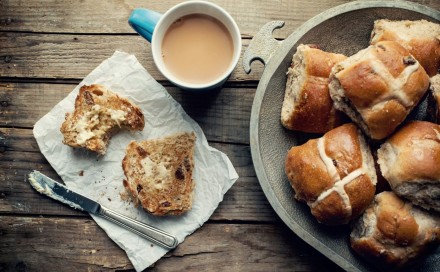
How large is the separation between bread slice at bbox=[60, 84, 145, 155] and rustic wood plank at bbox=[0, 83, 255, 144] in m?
0.15

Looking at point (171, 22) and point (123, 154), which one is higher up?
point (171, 22)

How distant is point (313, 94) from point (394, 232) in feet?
1.65

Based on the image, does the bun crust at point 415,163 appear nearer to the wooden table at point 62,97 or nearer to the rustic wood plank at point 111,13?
the wooden table at point 62,97

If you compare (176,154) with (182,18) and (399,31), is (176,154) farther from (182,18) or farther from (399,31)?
(399,31)

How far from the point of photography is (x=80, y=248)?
5.77 ft

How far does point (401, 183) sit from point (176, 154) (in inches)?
31.1

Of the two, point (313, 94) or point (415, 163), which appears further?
point (313, 94)

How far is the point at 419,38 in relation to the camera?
4.84ft

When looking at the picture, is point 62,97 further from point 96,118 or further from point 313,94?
point 313,94

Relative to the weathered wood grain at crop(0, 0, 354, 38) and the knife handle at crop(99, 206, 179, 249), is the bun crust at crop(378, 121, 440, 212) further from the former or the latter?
the knife handle at crop(99, 206, 179, 249)

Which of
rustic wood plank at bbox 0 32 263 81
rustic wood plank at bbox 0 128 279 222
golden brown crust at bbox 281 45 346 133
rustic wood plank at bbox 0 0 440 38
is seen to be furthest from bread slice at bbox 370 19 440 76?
rustic wood plank at bbox 0 32 263 81

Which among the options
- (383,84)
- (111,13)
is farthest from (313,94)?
(111,13)

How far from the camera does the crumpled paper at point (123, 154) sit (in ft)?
5.65

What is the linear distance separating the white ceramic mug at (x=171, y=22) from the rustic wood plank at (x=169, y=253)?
0.58 metres
